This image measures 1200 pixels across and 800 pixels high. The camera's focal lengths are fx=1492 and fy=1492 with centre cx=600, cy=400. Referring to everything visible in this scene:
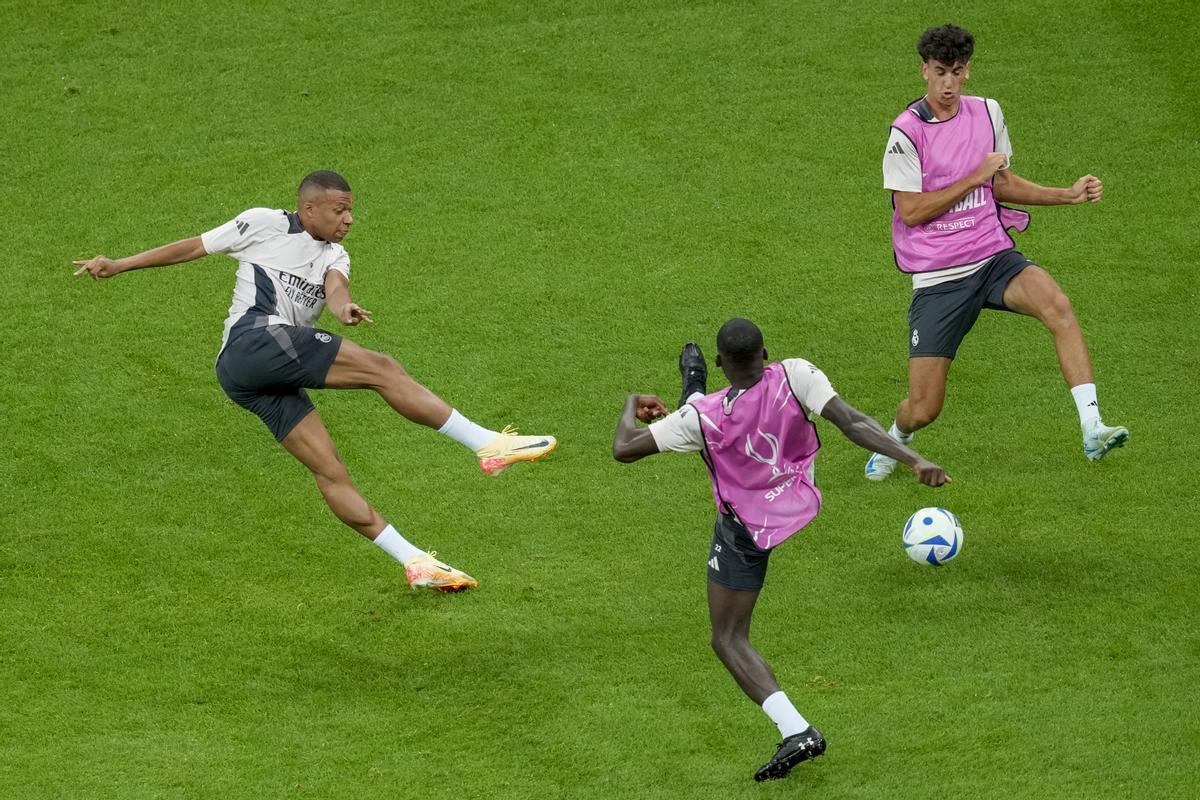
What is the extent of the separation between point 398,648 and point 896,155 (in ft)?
12.5

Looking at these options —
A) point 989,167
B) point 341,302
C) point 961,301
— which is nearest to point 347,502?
point 341,302

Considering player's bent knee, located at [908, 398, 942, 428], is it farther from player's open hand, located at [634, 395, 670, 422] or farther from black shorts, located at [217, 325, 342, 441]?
black shorts, located at [217, 325, 342, 441]

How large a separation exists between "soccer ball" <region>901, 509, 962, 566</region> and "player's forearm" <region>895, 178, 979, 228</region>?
1.67 m

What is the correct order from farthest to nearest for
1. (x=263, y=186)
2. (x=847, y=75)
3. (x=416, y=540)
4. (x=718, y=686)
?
(x=847, y=75) < (x=263, y=186) < (x=416, y=540) < (x=718, y=686)

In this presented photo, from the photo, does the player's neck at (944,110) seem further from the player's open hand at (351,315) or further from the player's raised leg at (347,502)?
the player's raised leg at (347,502)

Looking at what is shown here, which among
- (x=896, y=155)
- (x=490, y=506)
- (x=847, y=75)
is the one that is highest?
(x=896, y=155)

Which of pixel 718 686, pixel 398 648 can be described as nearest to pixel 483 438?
pixel 398 648

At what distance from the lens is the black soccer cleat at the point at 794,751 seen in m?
6.25

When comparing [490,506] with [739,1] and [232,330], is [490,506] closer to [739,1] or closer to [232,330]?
[232,330]

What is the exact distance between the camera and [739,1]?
1489 centimetres

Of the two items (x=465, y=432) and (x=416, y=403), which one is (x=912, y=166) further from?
(x=416, y=403)

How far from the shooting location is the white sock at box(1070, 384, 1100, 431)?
26.1 ft

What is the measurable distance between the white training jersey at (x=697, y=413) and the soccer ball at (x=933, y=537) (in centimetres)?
187

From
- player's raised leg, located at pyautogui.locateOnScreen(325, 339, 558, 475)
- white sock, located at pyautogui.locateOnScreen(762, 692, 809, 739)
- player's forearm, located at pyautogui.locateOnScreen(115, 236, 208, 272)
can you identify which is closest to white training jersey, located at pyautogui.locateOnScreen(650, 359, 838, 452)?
white sock, located at pyautogui.locateOnScreen(762, 692, 809, 739)
